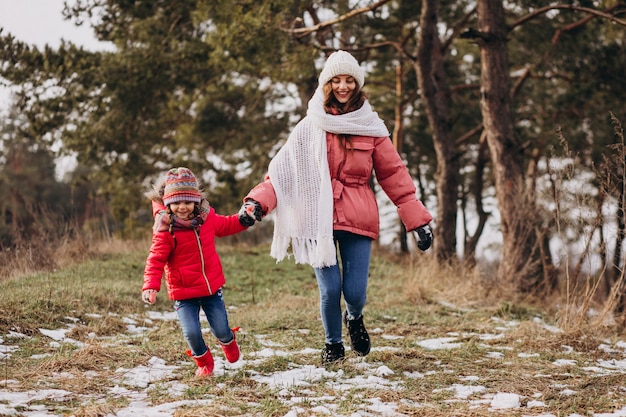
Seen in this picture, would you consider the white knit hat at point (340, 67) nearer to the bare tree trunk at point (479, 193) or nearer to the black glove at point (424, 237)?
the black glove at point (424, 237)

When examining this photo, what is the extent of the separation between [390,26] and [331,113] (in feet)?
35.7

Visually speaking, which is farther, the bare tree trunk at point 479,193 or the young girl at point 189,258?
the bare tree trunk at point 479,193

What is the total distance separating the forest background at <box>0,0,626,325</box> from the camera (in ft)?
30.0

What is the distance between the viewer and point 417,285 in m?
8.54

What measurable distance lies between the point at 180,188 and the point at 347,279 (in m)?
1.27

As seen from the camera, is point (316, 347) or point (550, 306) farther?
point (550, 306)

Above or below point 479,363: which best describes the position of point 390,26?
above

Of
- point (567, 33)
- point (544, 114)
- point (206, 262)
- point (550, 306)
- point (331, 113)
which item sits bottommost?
point (550, 306)

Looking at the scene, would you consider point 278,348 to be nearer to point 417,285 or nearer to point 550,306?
point 417,285

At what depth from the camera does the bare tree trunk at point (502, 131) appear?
9.90 metres

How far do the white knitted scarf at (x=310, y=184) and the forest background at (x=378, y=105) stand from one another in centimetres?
250

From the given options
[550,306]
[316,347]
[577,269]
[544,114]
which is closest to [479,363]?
[316,347]

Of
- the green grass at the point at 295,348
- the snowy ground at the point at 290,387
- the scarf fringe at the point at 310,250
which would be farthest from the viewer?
the scarf fringe at the point at 310,250

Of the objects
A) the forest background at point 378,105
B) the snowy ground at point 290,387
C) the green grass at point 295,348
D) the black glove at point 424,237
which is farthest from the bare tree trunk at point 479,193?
the black glove at point 424,237
